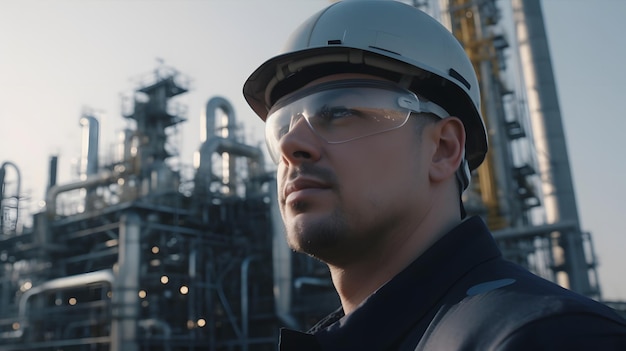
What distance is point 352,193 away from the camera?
134 cm

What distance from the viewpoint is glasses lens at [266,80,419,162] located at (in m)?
1.44

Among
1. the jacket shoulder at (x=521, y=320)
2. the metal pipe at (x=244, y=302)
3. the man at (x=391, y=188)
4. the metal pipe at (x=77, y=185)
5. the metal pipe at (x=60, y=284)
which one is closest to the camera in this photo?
the jacket shoulder at (x=521, y=320)

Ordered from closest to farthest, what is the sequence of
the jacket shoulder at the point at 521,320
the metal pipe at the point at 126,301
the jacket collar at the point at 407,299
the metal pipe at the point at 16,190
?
the jacket shoulder at the point at 521,320 < the jacket collar at the point at 407,299 < the metal pipe at the point at 126,301 < the metal pipe at the point at 16,190

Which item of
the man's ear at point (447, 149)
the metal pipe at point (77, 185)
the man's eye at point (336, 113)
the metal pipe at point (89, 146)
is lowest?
the man's ear at point (447, 149)

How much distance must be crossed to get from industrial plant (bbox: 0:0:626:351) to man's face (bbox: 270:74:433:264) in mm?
14812

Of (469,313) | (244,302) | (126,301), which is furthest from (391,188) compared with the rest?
(244,302)

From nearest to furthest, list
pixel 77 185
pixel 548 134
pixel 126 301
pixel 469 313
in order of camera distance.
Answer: pixel 469 313 → pixel 126 301 → pixel 548 134 → pixel 77 185

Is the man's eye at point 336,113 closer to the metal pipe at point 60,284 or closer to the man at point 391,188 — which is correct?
the man at point 391,188

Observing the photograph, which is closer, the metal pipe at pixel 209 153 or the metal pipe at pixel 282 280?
the metal pipe at pixel 282 280

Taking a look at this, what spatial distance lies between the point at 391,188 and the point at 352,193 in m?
0.10

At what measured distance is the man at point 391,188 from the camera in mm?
931

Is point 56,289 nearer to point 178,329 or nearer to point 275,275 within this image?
point 178,329

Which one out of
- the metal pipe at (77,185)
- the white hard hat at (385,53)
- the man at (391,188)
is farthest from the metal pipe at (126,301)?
the white hard hat at (385,53)

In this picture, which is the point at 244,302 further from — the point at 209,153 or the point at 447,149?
the point at 447,149
